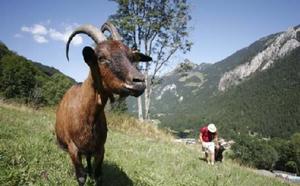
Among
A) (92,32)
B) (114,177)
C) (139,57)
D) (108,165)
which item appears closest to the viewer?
(139,57)

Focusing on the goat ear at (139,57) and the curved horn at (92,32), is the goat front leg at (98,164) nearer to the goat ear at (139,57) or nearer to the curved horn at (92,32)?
the goat ear at (139,57)

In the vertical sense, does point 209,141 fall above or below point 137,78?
below

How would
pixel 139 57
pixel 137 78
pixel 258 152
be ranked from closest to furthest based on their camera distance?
pixel 137 78, pixel 139 57, pixel 258 152

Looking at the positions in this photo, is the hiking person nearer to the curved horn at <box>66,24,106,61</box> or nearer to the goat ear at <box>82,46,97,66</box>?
the curved horn at <box>66,24,106,61</box>

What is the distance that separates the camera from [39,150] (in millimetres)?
8234

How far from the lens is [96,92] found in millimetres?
5520

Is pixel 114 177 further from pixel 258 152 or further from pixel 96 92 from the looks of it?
pixel 258 152

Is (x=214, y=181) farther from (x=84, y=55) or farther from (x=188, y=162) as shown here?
(x=84, y=55)

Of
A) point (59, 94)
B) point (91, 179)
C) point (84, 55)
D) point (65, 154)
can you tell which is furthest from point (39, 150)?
point (59, 94)

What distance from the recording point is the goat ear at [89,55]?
489 centimetres

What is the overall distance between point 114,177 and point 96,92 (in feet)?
10.2

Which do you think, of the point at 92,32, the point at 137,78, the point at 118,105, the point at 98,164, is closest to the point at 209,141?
the point at 118,105

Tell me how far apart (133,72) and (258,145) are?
147383mm

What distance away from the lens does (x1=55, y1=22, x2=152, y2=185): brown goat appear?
459 centimetres
